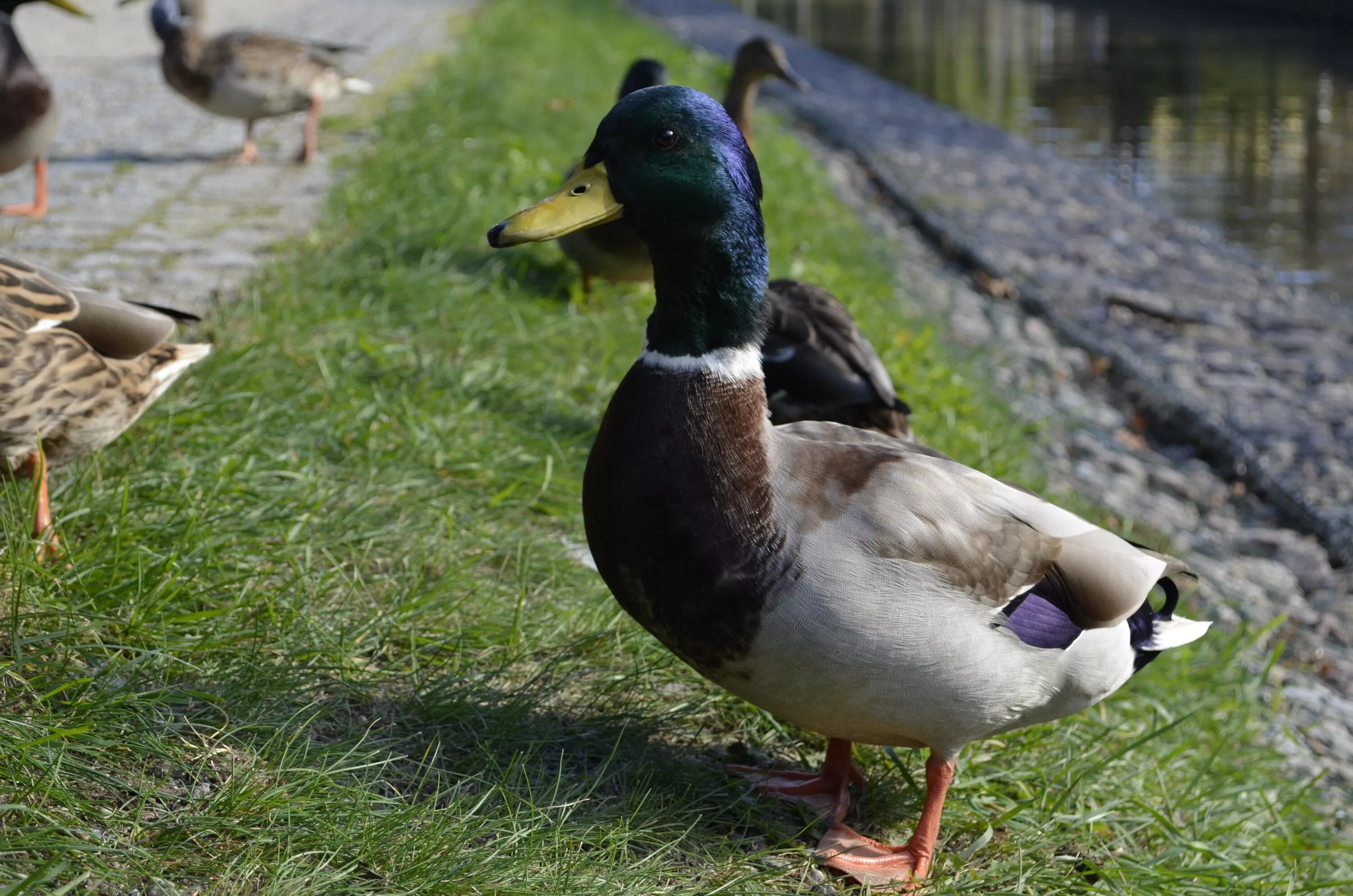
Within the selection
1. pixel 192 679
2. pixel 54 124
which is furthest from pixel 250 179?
pixel 192 679

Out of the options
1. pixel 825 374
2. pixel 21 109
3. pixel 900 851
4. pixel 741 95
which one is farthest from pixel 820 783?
pixel 741 95

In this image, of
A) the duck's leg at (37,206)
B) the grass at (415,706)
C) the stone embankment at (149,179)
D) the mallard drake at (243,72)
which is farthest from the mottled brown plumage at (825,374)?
the mallard drake at (243,72)

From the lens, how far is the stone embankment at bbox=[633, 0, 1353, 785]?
198 inches

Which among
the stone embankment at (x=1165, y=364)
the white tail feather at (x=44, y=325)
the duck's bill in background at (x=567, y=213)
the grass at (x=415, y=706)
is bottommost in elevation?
the stone embankment at (x=1165, y=364)

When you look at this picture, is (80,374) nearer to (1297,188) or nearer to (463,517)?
(463,517)

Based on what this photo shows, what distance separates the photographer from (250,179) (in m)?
6.30

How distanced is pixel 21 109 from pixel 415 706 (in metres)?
3.40

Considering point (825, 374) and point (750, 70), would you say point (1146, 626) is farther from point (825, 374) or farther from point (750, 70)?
point (750, 70)

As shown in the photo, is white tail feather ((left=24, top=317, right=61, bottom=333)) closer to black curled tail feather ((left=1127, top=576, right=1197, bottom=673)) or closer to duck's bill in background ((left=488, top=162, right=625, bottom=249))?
duck's bill in background ((left=488, top=162, right=625, bottom=249))

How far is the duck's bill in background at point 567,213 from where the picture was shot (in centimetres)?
220

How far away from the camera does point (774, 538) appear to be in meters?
2.21

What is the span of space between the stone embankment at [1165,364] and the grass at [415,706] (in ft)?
2.59

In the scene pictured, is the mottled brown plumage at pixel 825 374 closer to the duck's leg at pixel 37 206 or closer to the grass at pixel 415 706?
the grass at pixel 415 706

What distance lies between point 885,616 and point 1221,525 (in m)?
3.82
